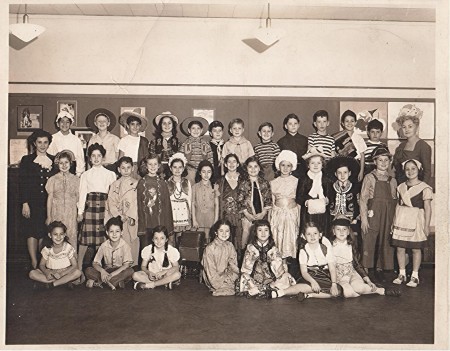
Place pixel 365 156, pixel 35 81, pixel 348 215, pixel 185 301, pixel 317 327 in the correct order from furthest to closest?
1. pixel 35 81
2. pixel 365 156
3. pixel 348 215
4. pixel 185 301
5. pixel 317 327

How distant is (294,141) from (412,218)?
4.41 ft

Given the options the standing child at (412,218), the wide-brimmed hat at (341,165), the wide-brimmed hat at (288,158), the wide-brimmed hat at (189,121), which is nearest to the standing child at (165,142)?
the wide-brimmed hat at (189,121)

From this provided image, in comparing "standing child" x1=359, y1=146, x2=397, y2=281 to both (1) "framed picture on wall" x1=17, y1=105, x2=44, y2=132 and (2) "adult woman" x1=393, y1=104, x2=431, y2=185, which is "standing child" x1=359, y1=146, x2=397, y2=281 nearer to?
(2) "adult woman" x1=393, y1=104, x2=431, y2=185

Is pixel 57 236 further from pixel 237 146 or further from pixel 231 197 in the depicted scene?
pixel 237 146

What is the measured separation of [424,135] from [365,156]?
0.86 meters

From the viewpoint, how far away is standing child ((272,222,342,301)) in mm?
3748

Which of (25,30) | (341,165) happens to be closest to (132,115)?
(25,30)

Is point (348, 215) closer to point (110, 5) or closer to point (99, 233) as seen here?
point (99, 233)

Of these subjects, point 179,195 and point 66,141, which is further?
point 66,141

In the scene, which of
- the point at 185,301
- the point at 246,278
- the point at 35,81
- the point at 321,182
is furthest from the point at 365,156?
the point at 35,81

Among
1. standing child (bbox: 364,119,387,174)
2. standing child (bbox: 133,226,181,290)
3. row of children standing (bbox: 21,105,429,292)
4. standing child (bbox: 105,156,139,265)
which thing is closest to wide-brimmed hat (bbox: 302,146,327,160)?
row of children standing (bbox: 21,105,429,292)

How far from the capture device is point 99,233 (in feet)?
14.0

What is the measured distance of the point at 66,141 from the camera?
15.3 feet

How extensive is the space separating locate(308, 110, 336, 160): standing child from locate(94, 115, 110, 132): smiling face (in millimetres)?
2066
